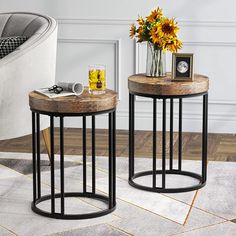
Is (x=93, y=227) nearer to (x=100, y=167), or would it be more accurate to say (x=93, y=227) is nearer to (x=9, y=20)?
(x=100, y=167)

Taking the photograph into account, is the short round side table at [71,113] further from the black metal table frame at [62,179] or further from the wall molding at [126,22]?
the wall molding at [126,22]

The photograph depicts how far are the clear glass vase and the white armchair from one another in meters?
0.62

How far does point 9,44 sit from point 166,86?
1041 millimetres

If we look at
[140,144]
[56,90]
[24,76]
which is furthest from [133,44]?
[56,90]

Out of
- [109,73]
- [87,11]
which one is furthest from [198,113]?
[87,11]

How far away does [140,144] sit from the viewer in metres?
4.48

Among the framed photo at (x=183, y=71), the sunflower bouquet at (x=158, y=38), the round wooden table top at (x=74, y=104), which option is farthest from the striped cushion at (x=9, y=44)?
the framed photo at (x=183, y=71)

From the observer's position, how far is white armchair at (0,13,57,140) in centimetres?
352

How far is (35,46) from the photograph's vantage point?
3645 mm

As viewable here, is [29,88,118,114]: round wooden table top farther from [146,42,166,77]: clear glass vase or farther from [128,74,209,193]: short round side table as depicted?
[146,42,166,77]: clear glass vase

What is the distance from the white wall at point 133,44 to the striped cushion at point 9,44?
1.04 m

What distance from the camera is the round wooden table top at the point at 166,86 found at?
3.24 meters

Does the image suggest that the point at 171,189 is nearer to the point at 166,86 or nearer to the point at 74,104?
the point at 166,86

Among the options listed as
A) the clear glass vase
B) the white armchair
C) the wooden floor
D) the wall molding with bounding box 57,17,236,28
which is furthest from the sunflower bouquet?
the wall molding with bounding box 57,17,236,28
